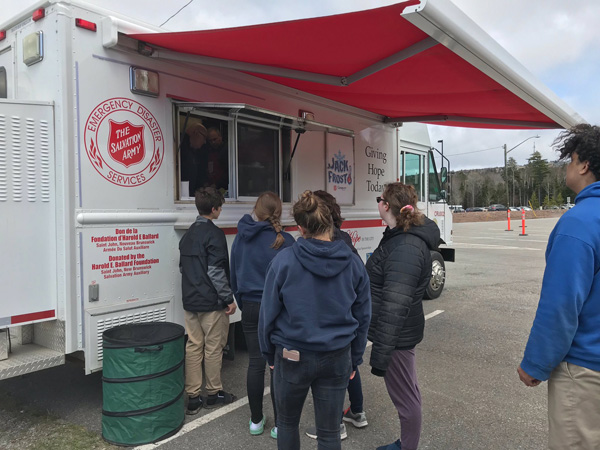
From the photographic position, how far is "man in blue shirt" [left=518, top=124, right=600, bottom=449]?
1.78 metres

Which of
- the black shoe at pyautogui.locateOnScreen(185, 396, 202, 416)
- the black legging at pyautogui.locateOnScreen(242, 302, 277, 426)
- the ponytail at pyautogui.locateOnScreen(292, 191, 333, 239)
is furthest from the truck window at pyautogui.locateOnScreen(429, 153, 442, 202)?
the ponytail at pyautogui.locateOnScreen(292, 191, 333, 239)

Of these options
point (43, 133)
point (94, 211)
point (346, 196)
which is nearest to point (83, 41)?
point (43, 133)

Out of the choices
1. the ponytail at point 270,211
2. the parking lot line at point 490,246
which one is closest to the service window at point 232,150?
the ponytail at point 270,211

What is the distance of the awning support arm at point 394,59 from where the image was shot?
11.3 feet

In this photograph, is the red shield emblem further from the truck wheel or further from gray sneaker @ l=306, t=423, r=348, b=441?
the truck wheel

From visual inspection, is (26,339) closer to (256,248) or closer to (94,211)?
(94,211)

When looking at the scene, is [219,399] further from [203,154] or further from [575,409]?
[575,409]

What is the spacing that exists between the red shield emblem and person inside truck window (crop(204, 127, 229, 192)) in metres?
0.74

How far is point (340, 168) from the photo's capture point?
5.56 metres

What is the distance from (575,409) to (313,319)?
1138mm

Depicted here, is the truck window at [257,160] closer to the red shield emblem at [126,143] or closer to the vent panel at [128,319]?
the red shield emblem at [126,143]

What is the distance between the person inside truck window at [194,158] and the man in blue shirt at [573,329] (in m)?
2.95

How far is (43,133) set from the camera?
313cm

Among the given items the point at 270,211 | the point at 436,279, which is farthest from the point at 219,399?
the point at 436,279
